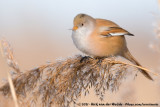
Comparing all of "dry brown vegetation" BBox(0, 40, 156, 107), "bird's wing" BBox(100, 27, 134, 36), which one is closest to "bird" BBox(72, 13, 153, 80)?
"bird's wing" BBox(100, 27, 134, 36)

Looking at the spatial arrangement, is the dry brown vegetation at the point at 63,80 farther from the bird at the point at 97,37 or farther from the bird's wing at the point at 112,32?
the bird's wing at the point at 112,32

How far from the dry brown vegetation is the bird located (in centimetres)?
62

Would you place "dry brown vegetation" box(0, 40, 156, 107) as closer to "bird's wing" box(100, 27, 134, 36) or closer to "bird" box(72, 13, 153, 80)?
"bird" box(72, 13, 153, 80)

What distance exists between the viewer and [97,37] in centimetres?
286

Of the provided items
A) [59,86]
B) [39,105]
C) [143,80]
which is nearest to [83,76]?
[59,86]

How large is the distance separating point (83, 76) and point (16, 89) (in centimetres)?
44

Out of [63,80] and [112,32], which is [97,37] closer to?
[112,32]

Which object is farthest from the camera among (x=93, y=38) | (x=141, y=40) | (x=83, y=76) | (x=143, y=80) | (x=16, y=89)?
(x=141, y=40)

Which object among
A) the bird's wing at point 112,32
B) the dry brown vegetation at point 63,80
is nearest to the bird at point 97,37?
the bird's wing at point 112,32

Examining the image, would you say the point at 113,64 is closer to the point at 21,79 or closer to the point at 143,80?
the point at 21,79

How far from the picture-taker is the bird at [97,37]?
2822 mm

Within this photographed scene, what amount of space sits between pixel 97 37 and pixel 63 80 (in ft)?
3.05

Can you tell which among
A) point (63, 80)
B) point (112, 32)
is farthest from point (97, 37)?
point (63, 80)

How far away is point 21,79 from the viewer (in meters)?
1.96
